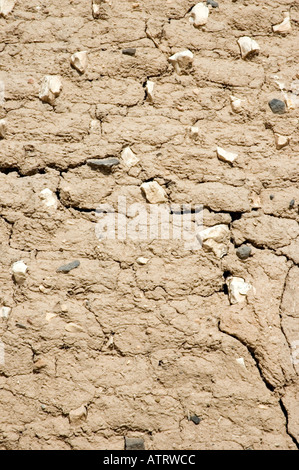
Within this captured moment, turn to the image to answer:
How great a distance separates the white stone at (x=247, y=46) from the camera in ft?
6.34

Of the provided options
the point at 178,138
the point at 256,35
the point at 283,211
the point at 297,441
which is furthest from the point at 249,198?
the point at 297,441

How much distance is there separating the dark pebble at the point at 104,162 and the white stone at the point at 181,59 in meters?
0.48

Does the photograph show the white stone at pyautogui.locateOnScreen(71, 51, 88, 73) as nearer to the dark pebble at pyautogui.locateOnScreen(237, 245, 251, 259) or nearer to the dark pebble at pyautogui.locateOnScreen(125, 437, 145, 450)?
the dark pebble at pyautogui.locateOnScreen(237, 245, 251, 259)

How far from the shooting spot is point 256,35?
197cm

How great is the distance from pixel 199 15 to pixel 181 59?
222 mm

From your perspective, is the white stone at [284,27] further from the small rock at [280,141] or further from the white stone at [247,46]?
the small rock at [280,141]

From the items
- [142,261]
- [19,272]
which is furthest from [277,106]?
[19,272]

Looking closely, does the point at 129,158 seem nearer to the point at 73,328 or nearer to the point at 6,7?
the point at 73,328

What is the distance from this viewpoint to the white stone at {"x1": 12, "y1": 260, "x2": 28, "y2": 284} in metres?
1.70

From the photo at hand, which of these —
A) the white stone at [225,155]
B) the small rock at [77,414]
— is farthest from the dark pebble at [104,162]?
the small rock at [77,414]

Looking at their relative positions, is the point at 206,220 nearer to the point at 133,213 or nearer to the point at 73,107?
the point at 133,213

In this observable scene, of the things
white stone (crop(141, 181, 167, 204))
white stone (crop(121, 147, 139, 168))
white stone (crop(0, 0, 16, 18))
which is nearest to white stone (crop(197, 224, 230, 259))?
white stone (crop(141, 181, 167, 204))

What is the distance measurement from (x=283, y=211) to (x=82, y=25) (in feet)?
3.77

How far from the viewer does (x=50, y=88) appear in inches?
72.7
